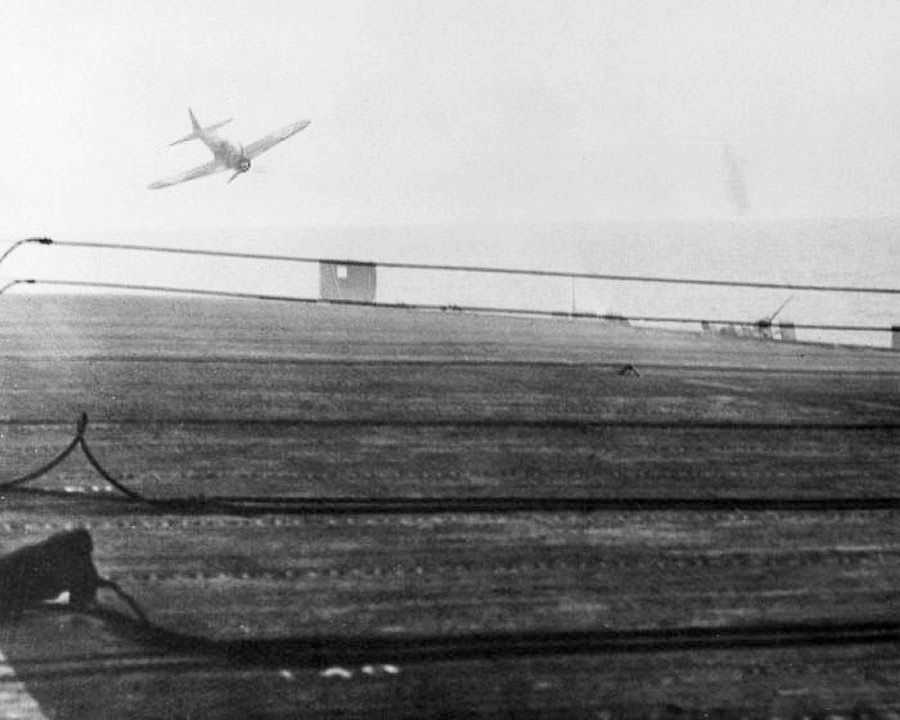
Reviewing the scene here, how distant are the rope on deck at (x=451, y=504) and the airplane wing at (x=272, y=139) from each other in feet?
126

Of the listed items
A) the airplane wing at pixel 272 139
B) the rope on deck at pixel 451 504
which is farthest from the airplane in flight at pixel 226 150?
the rope on deck at pixel 451 504

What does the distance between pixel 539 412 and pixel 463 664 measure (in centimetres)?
688

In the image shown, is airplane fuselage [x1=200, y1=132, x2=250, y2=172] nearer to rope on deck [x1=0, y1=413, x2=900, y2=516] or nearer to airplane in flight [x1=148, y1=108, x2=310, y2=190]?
airplane in flight [x1=148, y1=108, x2=310, y2=190]

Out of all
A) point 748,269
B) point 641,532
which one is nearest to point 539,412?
point 641,532

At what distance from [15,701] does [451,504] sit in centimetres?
381

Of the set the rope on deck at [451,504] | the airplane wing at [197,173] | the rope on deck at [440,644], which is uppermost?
the airplane wing at [197,173]

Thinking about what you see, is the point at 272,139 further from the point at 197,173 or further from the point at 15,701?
the point at 15,701

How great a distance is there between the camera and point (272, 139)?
46.2m

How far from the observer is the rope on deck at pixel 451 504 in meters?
7.45

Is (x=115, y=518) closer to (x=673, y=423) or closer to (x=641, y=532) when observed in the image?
(x=641, y=532)

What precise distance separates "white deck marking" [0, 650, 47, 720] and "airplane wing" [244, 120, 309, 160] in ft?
136

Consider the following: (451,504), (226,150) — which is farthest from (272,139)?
(451,504)

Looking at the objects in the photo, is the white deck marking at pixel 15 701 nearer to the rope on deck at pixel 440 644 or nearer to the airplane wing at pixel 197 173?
the rope on deck at pixel 440 644

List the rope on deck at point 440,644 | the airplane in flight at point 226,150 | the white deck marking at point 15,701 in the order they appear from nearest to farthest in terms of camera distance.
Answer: the white deck marking at point 15,701 → the rope on deck at point 440,644 → the airplane in flight at point 226,150
